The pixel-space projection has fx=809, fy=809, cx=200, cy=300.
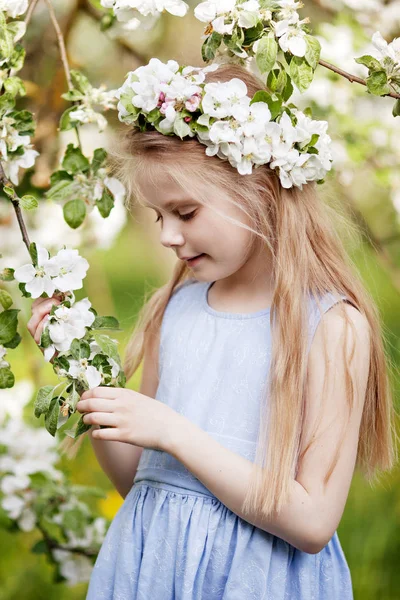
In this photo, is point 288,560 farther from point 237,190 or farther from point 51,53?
point 51,53

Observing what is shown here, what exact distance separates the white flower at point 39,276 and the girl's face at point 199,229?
0.81 feet

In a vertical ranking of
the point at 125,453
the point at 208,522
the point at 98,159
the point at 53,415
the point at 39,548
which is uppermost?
the point at 98,159

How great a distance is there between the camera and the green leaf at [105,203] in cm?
157

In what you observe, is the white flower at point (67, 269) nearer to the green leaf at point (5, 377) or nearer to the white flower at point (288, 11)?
the green leaf at point (5, 377)

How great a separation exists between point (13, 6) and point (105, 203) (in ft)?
1.28

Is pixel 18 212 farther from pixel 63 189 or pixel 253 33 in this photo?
pixel 253 33

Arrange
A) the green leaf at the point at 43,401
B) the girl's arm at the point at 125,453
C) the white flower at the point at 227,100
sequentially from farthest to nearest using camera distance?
the girl's arm at the point at 125,453 → the white flower at the point at 227,100 → the green leaf at the point at 43,401

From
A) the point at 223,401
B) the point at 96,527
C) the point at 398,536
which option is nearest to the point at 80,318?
the point at 223,401

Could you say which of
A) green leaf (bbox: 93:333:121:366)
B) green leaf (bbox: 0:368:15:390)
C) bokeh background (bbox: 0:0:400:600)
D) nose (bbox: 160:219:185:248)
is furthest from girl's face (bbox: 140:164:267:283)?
bokeh background (bbox: 0:0:400:600)

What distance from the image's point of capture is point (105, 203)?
1.57 m

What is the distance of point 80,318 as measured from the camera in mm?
1257

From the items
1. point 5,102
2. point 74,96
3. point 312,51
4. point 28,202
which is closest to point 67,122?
point 74,96

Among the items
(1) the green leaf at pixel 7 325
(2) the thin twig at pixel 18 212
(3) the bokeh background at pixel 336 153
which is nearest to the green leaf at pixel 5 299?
(1) the green leaf at pixel 7 325

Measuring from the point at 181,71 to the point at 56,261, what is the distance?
1.35 feet
